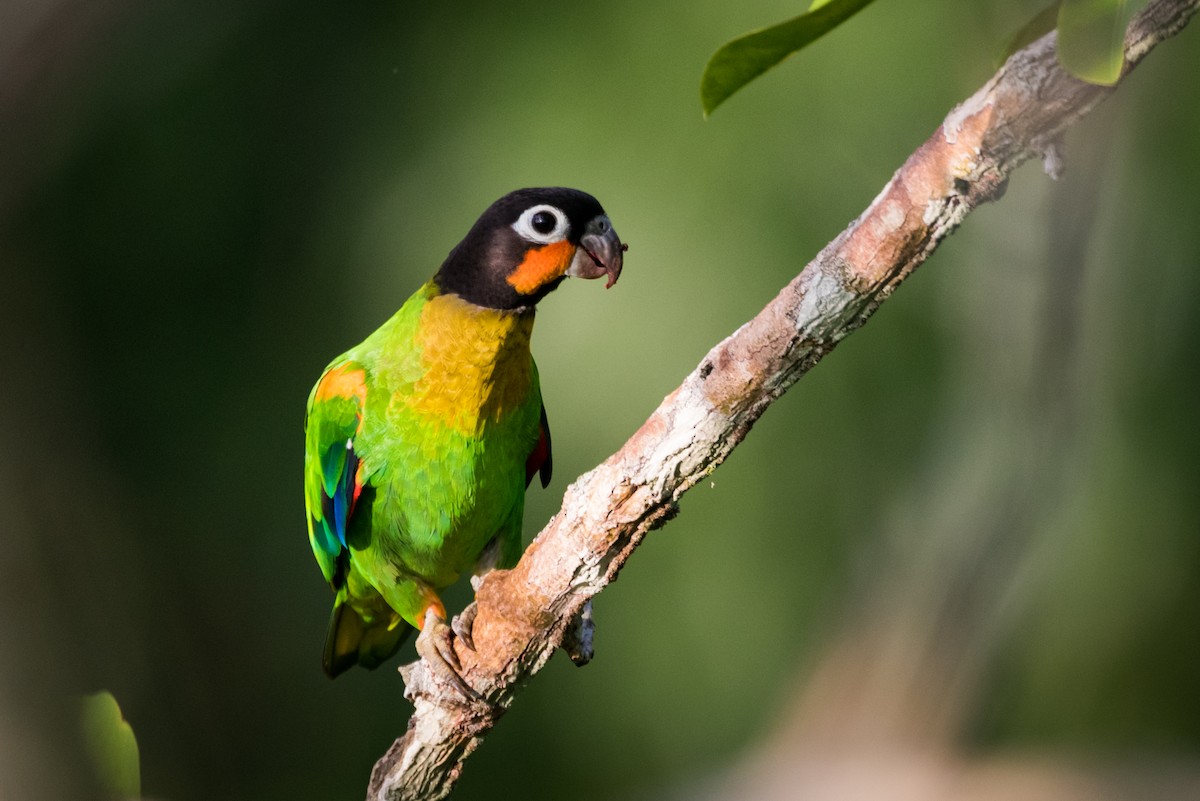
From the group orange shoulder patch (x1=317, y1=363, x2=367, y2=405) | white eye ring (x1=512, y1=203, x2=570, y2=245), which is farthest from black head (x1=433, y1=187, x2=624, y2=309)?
orange shoulder patch (x1=317, y1=363, x2=367, y2=405)

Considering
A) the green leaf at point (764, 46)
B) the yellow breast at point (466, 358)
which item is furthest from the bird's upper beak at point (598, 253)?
the green leaf at point (764, 46)

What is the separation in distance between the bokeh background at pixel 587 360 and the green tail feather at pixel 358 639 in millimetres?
1553

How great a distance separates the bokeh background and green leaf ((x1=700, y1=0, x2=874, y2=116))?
2990mm

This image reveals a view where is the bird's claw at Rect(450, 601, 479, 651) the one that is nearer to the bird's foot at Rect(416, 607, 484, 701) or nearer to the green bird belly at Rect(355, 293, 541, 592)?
the bird's foot at Rect(416, 607, 484, 701)

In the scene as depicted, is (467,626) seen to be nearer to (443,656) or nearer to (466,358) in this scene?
(443,656)

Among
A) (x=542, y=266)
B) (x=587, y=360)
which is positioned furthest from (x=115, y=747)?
(x=587, y=360)

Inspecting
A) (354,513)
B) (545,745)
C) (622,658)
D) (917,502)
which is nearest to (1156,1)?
(354,513)

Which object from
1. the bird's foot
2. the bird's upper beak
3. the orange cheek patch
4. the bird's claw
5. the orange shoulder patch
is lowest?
the bird's foot

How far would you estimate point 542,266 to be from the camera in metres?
2.06

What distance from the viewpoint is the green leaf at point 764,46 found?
3.06ft

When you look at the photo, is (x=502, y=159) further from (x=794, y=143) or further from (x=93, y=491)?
(x=93, y=491)

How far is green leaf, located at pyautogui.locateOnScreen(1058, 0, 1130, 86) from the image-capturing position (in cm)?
82

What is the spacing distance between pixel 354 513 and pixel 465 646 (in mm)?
Answer: 595

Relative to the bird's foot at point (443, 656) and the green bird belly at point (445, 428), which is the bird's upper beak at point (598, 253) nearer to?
the green bird belly at point (445, 428)
